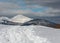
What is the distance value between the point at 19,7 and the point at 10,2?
0.32 ft

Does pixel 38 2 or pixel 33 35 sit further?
pixel 38 2

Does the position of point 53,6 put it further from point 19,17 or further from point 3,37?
point 3,37

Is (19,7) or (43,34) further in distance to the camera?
(19,7)

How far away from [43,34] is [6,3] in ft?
2.17

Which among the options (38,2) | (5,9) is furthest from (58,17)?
(5,9)

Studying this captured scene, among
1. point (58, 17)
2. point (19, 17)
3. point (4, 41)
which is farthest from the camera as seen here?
point (58, 17)

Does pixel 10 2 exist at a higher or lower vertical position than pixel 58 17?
higher

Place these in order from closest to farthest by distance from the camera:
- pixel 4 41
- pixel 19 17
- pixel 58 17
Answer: pixel 4 41, pixel 19 17, pixel 58 17

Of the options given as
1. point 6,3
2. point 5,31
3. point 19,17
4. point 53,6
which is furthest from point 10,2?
point 5,31

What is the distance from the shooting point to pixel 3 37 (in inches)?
28.2

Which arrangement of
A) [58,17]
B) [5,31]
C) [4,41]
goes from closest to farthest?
[4,41] → [5,31] → [58,17]

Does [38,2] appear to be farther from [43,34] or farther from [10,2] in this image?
[43,34]

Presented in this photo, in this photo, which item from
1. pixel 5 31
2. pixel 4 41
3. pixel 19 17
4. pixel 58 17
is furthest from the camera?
Result: pixel 58 17

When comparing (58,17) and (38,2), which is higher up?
(38,2)
